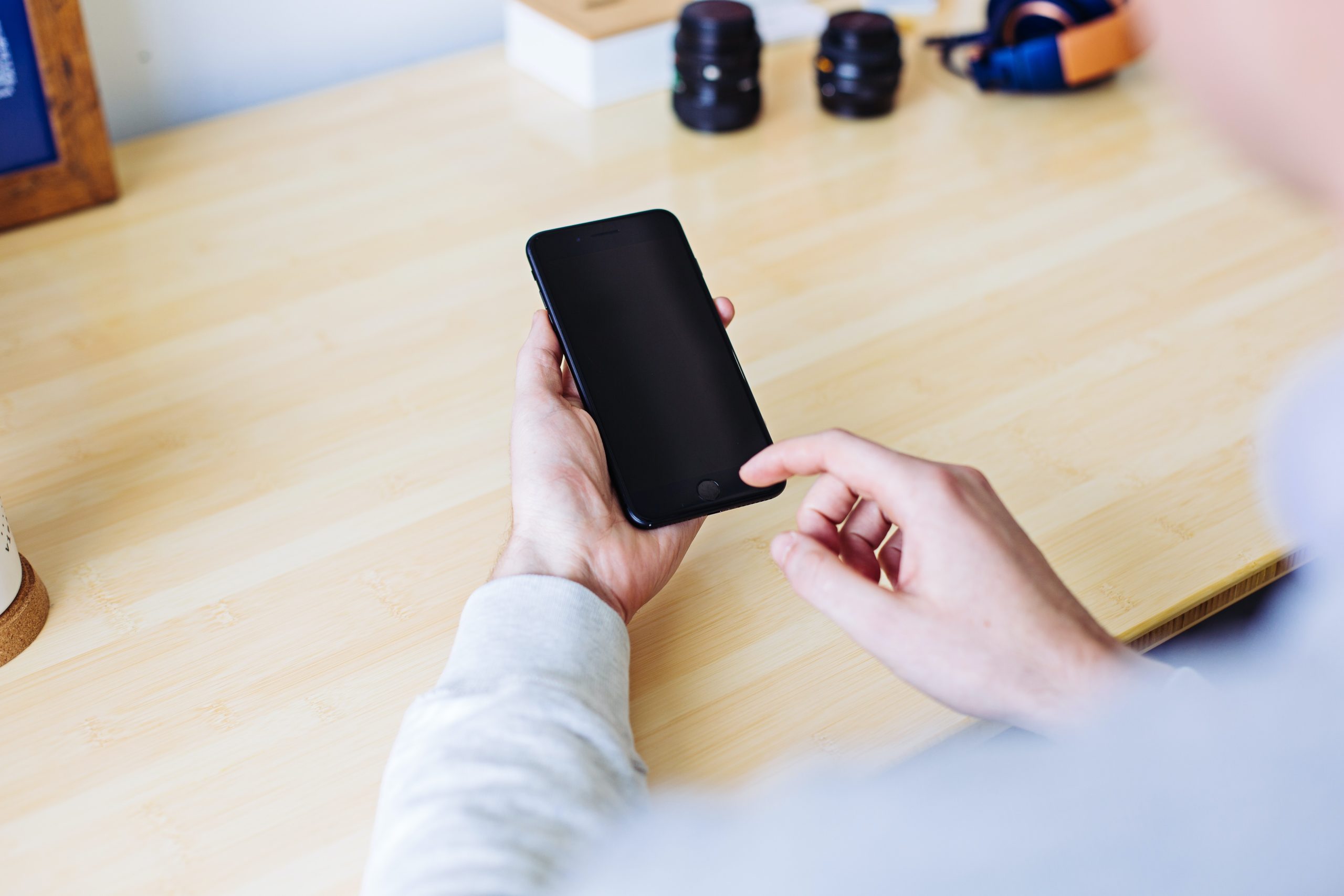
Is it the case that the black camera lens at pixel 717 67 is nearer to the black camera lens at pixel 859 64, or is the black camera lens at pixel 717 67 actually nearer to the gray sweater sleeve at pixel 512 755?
the black camera lens at pixel 859 64

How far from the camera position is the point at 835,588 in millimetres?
535

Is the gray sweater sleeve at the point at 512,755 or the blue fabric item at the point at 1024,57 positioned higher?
the blue fabric item at the point at 1024,57

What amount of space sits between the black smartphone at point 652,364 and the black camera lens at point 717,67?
356mm

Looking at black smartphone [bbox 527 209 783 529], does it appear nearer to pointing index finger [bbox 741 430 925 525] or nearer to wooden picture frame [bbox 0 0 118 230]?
pointing index finger [bbox 741 430 925 525]

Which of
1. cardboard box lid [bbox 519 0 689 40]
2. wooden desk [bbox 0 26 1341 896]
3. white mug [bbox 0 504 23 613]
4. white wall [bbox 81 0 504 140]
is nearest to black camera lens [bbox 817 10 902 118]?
wooden desk [bbox 0 26 1341 896]

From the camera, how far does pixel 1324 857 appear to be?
1.27 ft

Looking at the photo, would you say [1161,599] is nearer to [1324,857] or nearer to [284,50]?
[1324,857]

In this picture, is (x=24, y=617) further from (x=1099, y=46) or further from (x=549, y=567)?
(x=1099, y=46)

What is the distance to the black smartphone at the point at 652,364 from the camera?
2.14ft

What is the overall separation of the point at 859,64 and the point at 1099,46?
26 cm

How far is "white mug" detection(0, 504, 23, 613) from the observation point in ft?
1.92

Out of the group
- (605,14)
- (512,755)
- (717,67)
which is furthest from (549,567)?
(605,14)

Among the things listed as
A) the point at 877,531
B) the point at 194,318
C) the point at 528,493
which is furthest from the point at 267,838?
Answer: the point at 194,318

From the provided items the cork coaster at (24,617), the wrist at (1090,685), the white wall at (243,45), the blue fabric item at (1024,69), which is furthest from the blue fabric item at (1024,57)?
the cork coaster at (24,617)
